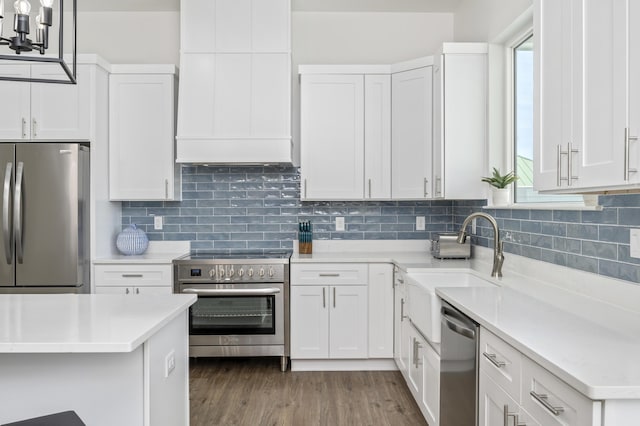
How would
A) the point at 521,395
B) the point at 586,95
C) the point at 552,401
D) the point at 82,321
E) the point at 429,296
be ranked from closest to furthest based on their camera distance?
the point at 552,401, the point at 521,395, the point at 586,95, the point at 82,321, the point at 429,296

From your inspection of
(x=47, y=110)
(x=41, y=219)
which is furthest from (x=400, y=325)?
(x=47, y=110)

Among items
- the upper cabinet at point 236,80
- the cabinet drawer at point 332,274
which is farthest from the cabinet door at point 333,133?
the cabinet drawer at point 332,274

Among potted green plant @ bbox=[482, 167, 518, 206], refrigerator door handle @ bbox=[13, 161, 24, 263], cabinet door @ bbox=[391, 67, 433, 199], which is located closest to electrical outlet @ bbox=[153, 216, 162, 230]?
refrigerator door handle @ bbox=[13, 161, 24, 263]

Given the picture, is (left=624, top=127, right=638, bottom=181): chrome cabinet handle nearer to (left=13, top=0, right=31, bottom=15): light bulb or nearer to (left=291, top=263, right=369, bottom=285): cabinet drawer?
(left=13, top=0, right=31, bottom=15): light bulb

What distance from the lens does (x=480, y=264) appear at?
3.45 metres

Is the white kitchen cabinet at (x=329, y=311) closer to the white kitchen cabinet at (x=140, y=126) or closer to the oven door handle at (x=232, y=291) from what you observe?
the oven door handle at (x=232, y=291)

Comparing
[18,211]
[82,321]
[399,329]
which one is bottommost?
[399,329]

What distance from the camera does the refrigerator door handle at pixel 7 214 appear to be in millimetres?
3443

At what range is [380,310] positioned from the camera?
381cm

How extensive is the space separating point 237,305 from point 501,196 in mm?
2072

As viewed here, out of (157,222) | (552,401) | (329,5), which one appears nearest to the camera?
(552,401)

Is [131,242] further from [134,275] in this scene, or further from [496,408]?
[496,408]

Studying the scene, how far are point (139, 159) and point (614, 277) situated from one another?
3360mm

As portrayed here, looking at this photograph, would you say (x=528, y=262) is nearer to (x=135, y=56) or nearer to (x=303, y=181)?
(x=303, y=181)
